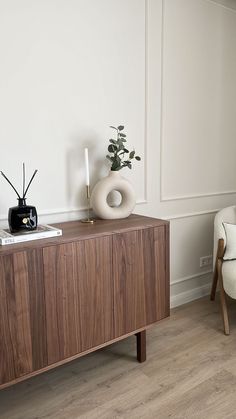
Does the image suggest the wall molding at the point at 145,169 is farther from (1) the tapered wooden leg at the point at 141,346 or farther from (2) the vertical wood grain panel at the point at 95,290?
(1) the tapered wooden leg at the point at 141,346

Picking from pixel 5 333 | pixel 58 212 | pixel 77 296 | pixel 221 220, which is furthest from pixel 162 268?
pixel 5 333

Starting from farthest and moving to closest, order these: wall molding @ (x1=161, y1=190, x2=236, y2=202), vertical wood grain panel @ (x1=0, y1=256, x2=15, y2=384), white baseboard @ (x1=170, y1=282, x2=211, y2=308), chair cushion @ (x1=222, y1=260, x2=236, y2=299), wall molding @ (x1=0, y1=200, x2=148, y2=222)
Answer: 1. white baseboard @ (x1=170, y1=282, x2=211, y2=308)
2. wall molding @ (x1=161, y1=190, x2=236, y2=202)
3. chair cushion @ (x1=222, y1=260, x2=236, y2=299)
4. wall molding @ (x1=0, y1=200, x2=148, y2=222)
5. vertical wood grain panel @ (x1=0, y1=256, x2=15, y2=384)

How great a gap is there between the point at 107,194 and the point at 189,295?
4.39ft

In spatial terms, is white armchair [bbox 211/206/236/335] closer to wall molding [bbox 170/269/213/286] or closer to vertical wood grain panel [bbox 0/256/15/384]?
wall molding [bbox 170/269/213/286]

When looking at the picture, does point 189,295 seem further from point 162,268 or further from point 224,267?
point 162,268

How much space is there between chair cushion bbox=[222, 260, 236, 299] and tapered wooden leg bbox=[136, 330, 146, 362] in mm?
659

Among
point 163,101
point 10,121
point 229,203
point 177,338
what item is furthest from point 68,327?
point 229,203

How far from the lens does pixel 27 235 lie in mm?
1570

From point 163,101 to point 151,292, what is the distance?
4.58 ft

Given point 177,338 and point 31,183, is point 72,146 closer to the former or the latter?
point 31,183

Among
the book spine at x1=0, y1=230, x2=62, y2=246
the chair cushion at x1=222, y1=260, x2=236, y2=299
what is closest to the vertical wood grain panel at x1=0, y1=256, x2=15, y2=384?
the book spine at x1=0, y1=230, x2=62, y2=246

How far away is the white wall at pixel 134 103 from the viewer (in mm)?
1854

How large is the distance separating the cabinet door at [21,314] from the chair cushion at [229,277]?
1265 mm

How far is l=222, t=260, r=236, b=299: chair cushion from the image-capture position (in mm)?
2186
